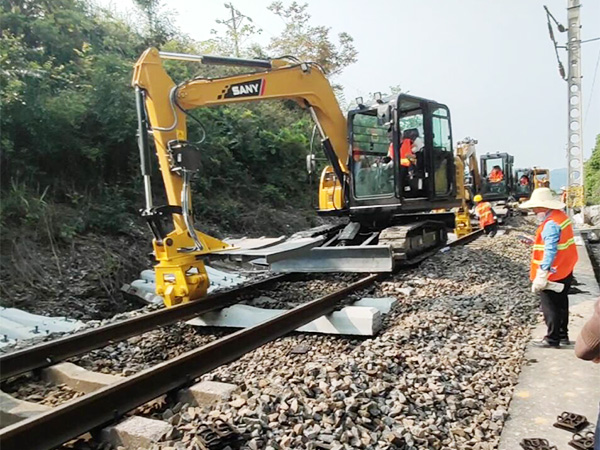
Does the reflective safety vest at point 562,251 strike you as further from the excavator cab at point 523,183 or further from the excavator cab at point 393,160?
the excavator cab at point 523,183

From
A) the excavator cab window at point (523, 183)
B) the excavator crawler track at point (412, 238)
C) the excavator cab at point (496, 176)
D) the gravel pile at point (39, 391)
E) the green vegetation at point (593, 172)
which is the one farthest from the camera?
the green vegetation at point (593, 172)

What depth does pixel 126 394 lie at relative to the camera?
3.29 metres

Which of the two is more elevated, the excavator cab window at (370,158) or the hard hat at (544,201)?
the excavator cab window at (370,158)

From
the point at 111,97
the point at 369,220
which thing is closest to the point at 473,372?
the point at 369,220

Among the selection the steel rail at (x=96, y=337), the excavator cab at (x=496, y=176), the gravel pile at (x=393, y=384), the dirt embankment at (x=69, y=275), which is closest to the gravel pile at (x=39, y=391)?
the steel rail at (x=96, y=337)

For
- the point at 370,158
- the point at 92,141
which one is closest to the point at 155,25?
the point at 92,141

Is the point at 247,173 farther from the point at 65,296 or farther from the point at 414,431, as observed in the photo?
the point at 414,431

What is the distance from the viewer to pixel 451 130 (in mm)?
9820

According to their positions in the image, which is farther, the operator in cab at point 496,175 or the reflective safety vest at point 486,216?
the operator in cab at point 496,175

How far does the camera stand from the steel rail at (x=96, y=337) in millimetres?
4039

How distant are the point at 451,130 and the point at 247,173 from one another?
7065 millimetres

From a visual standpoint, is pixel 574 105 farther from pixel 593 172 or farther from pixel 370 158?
pixel 593 172

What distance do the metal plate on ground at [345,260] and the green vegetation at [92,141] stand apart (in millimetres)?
3684

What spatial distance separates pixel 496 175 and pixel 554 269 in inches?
750
